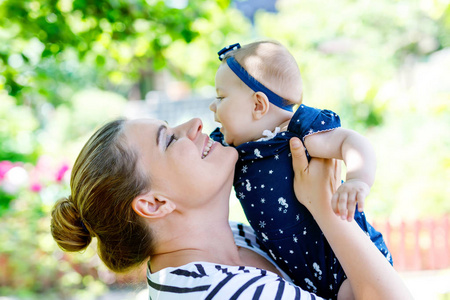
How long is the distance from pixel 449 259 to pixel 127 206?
6.21 metres

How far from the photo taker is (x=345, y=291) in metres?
1.67

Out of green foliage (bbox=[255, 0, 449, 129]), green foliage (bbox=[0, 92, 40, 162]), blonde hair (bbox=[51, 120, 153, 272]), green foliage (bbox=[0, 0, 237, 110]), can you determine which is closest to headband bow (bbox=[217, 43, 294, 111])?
blonde hair (bbox=[51, 120, 153, 272])

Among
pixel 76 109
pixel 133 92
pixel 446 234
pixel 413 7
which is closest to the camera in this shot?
pixel 446 234

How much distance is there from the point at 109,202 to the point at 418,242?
A: 5833 millimetres

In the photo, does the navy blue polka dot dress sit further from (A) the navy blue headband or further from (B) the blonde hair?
(B) the blonde hair

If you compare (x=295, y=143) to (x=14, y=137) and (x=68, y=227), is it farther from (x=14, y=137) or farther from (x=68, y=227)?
(x=14, y=137)

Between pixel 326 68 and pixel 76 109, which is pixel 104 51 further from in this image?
pixel 76 109

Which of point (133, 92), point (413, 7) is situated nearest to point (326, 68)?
point (413, 7)

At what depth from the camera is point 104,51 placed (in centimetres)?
436

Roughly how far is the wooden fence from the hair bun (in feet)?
17.4

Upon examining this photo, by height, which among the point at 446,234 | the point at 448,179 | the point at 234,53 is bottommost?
the point at 446,234

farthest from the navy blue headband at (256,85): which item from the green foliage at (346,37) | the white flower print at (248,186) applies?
the green foliage at (346,37)

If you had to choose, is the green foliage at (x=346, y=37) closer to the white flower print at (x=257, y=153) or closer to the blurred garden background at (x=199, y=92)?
the blurred garden background at (x=199, y=92)

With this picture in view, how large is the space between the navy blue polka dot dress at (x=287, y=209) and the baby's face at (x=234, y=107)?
81 millimetres
